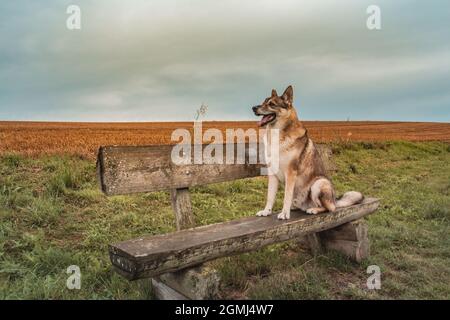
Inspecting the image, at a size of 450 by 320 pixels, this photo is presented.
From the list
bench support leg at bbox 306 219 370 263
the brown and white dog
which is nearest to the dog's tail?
bench support leg at bbox 306 219 370 263

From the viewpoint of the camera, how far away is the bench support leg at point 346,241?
5.00 meters

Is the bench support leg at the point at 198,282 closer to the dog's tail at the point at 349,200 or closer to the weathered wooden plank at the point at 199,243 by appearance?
the weathered wooden plank at the point at 199,243

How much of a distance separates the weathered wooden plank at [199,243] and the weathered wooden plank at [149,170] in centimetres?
58

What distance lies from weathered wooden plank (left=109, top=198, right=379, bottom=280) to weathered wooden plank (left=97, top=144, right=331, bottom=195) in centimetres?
58

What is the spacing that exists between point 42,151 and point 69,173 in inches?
83.7

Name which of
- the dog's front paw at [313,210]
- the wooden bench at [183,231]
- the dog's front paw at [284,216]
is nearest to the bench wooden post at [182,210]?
the wooden bench at [183,231]

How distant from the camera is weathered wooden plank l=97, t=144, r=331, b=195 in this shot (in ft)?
11.9

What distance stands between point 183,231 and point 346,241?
244 cm

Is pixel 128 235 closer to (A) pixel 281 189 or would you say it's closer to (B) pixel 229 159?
(B) pixel 229 159

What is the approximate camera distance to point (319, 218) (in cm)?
442

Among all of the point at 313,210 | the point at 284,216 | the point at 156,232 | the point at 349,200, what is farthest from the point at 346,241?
the point at 156,232
